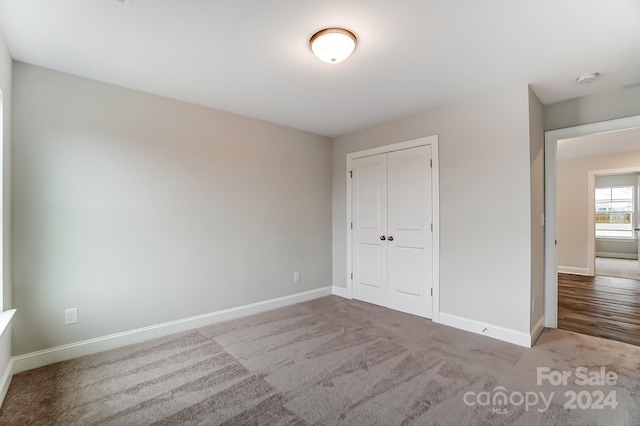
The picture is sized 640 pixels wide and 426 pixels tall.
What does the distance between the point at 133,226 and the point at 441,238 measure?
3226 mm

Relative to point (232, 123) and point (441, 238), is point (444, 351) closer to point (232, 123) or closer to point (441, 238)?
point (441, 238)

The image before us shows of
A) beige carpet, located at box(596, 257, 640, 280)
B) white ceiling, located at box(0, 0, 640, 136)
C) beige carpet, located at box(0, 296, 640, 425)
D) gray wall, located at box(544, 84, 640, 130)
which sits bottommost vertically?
beige carpet, located at box(596, 257, 640, 280)

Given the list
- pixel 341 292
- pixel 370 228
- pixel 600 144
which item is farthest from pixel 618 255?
pixel 341 292

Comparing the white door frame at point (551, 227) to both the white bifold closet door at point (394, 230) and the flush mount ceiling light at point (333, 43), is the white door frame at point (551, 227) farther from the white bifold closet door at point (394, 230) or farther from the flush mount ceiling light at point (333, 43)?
the flush mount ceiling light at point (333, 43)

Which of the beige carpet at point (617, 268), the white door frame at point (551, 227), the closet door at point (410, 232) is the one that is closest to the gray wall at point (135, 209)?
the closet door at point (410, 232)

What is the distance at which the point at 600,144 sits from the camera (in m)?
4.98

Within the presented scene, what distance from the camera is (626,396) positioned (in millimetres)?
1950

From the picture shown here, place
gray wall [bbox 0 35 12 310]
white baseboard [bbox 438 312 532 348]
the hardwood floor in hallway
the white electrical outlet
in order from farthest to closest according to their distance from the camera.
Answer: the hardwood floor in hallway
white baseboard [bbox 438 312 532 348]
the white electrical outlet
gray wall [bbox 0 35 12 310]

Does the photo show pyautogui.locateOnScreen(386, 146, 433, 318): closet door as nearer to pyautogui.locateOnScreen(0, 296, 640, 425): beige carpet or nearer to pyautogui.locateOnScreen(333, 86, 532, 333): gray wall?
pyautogui.locateOnScreen(333, 86, 532, 333): gray wall

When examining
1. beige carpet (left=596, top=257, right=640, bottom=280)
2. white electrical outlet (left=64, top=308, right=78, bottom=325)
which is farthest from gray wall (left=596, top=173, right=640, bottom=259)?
white electrical outlet (left=64, top=308, right=78, bottom=325)

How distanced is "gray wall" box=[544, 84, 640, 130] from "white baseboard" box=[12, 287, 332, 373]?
3.78 meters

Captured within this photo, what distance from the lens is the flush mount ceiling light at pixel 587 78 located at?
2531mm

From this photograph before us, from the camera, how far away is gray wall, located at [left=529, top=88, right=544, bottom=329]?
2.79 meters

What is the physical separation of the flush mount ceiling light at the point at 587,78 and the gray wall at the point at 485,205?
43 cm
